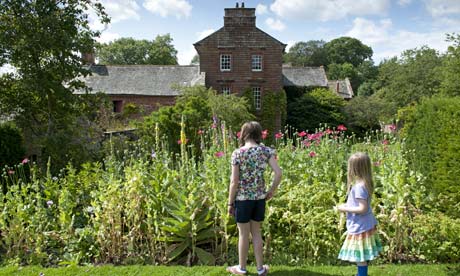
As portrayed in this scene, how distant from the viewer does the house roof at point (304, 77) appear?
104ft

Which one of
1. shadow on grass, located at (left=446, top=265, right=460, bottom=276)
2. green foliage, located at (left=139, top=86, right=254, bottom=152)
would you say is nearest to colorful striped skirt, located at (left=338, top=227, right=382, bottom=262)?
shadow on grass, located at (left=446, top=265, right=460, bottom=276)

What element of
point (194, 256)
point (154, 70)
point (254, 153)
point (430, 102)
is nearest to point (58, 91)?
point (194, 256)

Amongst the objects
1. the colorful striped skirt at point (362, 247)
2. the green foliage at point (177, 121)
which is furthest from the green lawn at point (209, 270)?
the green foliage at point (177, 121)

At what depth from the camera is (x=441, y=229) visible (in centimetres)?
448

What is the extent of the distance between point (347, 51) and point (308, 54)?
6769mm

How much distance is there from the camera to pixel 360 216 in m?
3.66

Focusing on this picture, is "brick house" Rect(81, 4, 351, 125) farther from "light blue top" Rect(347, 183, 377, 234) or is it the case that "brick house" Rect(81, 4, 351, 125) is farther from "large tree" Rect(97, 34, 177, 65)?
"large tree" Rect(97, 34, 177, 65)

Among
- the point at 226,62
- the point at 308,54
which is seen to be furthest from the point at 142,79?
the point at 308,54

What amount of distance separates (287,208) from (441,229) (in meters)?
1.71

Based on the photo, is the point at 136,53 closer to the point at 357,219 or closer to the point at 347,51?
the point at 347,51

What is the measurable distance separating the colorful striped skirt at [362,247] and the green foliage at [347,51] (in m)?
70.1

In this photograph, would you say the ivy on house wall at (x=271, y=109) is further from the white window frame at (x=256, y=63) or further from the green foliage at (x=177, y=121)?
the green foliage at (x=177, y=121)

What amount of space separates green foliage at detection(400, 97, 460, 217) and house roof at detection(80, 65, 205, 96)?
71.3 ft

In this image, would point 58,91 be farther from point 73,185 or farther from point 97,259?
point 97,259
